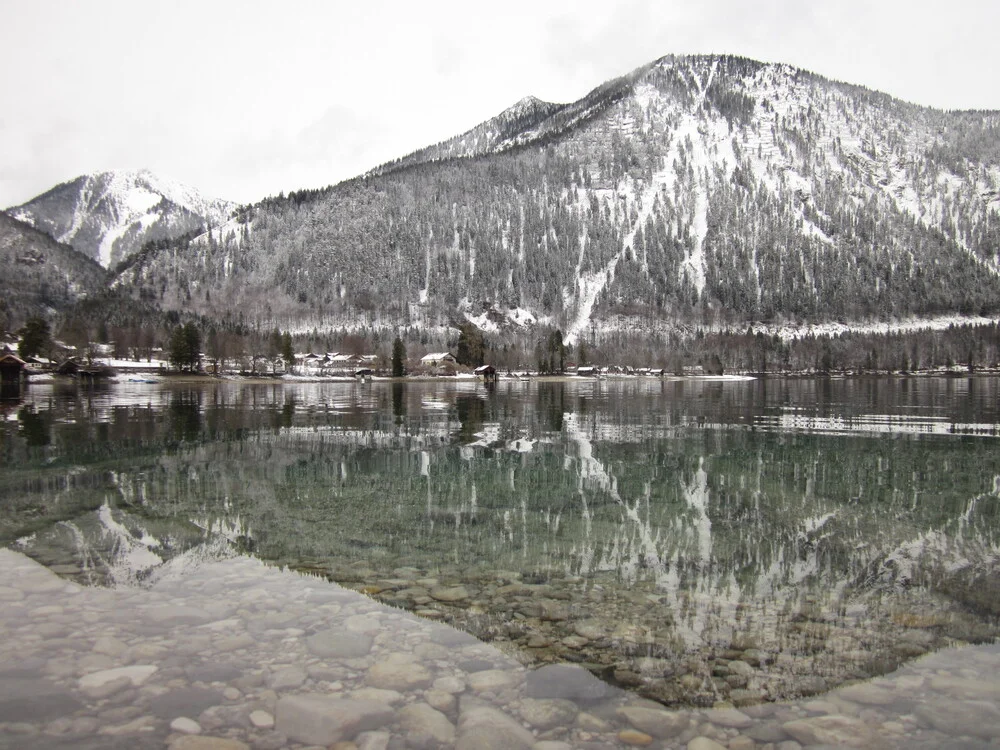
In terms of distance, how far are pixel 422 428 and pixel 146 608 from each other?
25.1 m

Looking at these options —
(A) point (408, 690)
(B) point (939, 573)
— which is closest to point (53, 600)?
(A) point (408, 690)

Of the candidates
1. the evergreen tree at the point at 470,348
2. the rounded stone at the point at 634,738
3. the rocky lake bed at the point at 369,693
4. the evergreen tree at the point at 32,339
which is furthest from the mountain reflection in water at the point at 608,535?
the evergreen tree at the point at 470,348

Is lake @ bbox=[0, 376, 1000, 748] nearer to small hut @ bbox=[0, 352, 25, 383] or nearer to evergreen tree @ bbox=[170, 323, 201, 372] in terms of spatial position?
small hut @ bbox=[0, 352, 25, 383]

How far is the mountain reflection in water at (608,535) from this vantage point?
7.33 meters

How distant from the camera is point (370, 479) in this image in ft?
58.0

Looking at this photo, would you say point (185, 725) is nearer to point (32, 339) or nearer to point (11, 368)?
point (11, 368)

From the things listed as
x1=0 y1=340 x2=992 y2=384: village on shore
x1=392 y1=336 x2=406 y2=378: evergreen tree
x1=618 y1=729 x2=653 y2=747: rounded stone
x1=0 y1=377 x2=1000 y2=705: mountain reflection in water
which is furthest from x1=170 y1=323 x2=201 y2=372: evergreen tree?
x1=618 y1=729 x2=653 y2=747: rounded stone

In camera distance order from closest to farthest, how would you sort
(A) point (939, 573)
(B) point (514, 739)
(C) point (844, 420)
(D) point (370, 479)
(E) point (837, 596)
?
(B) point (514, 739), (E) point (837, 596), (A) point (939, 573), (D) point (370, 479), (C) point (844, 420)

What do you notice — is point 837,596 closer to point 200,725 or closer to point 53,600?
point 200,725

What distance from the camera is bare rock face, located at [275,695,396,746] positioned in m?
5.23

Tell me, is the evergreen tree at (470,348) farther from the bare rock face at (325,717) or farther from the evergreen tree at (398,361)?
the bare rock face at (325,717)

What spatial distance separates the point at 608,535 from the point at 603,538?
265 mm

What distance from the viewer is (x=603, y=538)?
11836 millimetres

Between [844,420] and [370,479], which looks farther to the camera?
[844,420]
